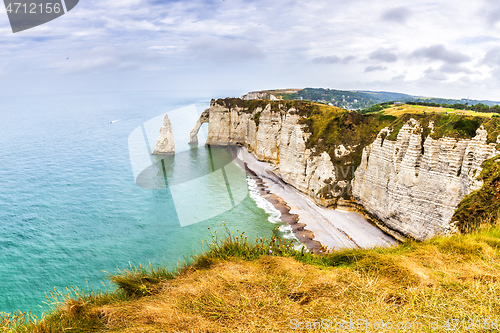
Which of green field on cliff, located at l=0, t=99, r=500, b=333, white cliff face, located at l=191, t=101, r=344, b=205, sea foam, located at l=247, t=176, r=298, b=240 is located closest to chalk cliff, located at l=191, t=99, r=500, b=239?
white cliff face, located at l=191, t=101, r=344, b=205

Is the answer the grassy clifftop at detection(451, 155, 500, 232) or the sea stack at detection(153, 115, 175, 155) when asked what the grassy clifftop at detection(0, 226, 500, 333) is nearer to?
the grassy clifftop at detection(451, 155, 500, 232)

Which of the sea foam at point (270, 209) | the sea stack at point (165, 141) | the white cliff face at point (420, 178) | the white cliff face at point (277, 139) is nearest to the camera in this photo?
the white cliff face at point (420, 178)

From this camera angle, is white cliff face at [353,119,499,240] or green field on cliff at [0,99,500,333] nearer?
green field on cliff at [0,99,500,333]

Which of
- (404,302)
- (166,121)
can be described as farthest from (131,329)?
(166,121)

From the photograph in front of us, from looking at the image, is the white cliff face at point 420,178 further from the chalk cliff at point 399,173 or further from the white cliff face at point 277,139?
the white cliff face at point 277,139

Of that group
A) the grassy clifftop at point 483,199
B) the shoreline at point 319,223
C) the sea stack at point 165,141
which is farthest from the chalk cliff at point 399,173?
the sea stack at point 165,141

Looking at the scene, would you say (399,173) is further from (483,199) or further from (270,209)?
(270,209)
